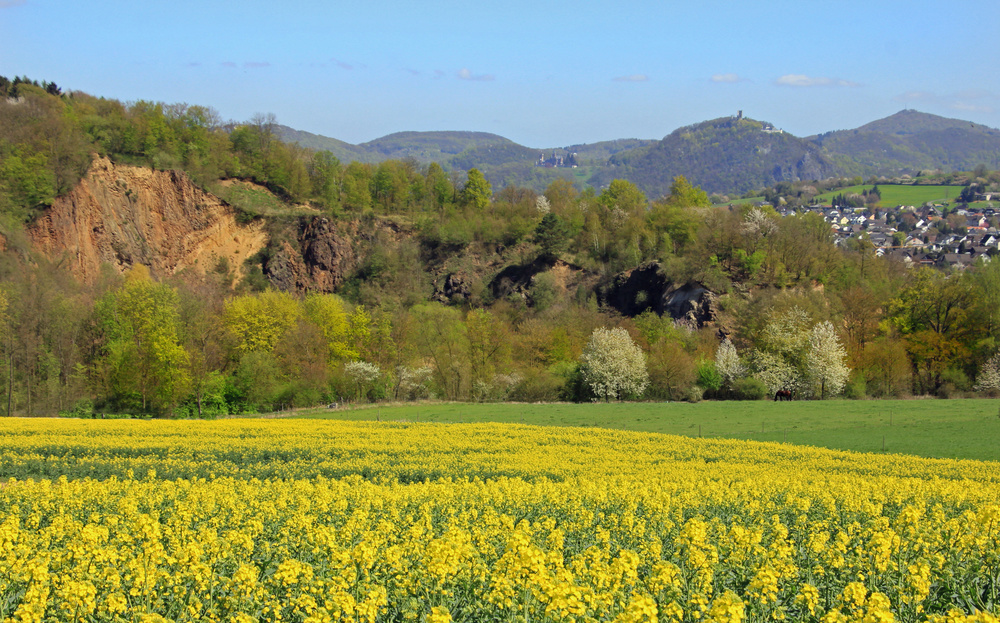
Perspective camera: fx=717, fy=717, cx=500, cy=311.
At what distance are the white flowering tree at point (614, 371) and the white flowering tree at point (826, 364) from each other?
52.4 feet

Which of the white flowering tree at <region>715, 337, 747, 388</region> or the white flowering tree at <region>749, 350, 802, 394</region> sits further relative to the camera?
the white flowering tree at <region>715, 337, 747, 388</region>

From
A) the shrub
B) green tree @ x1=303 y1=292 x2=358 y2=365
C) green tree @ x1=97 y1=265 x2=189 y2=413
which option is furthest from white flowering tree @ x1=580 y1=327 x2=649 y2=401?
green tree @ x1=97 y1=265 x2=189 y2=413

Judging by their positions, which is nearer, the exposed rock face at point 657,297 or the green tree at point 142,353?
the green tree at point 142,353

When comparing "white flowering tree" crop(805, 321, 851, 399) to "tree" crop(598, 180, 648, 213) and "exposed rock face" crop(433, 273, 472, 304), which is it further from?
"exposed rock face" crop(433, 273, 472, 304)

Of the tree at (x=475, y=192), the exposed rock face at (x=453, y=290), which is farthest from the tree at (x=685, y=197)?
the exposed rock face at (x=453, y=290)

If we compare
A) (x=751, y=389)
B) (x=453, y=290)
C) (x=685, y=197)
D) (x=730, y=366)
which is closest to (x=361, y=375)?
(x=730, y=366)

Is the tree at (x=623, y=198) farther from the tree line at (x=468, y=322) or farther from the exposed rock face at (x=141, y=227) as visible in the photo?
the exposed rock face at (x=141, y=227)

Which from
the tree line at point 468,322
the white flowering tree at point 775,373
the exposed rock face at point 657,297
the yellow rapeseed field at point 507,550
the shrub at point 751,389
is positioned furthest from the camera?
the exposed rock face at point 657,297

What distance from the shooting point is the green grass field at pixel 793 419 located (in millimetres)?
37906

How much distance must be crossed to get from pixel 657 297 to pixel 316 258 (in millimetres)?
59503

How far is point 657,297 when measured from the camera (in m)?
107

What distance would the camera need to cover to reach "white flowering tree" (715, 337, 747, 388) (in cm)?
7206

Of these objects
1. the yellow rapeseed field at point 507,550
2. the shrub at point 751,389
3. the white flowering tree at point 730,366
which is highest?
the yellow rapeseed field at point 507,550

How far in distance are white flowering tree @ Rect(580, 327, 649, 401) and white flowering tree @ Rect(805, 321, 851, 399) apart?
15963 mm
